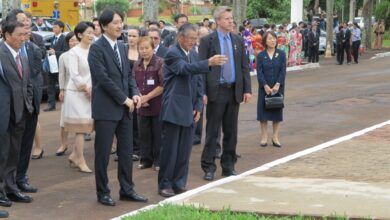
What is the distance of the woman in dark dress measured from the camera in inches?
481

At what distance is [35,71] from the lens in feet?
30.8

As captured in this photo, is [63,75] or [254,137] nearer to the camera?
[63,75]

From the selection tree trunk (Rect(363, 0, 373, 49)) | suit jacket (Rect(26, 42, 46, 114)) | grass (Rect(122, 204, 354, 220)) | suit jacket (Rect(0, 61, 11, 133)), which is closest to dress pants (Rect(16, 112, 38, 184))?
suit jacket (Rect(26, 42, 46, 114))

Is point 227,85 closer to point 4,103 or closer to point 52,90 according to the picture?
point 4,103

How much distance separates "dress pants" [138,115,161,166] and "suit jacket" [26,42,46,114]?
1684 mm

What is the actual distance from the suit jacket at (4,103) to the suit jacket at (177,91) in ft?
5.76

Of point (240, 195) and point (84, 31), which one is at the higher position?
point (84, 31)

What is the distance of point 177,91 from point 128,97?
63 centimetres

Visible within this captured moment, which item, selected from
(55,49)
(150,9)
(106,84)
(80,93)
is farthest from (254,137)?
(150,9)

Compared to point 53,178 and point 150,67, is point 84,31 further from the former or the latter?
point 53,178

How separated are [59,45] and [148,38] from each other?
662 cm

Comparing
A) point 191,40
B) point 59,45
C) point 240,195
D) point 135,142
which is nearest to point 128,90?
point 191,40

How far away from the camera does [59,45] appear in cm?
1638

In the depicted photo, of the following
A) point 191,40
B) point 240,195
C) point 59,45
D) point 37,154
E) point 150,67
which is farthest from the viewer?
point 59,45
